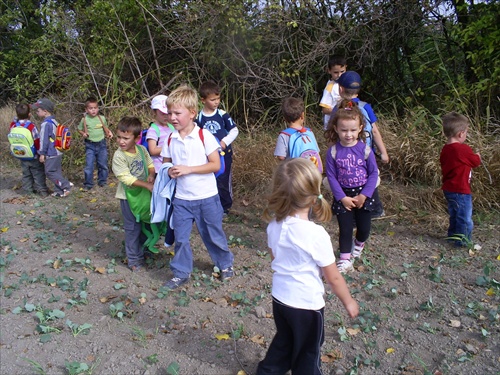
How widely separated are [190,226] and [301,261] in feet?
6.30

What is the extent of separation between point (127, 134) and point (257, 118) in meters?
5.11

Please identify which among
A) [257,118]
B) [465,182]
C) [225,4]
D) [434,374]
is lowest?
[434,374]

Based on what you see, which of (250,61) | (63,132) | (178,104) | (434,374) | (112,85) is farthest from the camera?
(112,85)

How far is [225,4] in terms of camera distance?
8.47 m

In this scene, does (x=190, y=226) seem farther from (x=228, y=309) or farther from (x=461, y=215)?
(x=461, y=215)

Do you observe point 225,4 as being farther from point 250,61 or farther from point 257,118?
point 257,118

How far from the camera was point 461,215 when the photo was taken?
5121 millimetres

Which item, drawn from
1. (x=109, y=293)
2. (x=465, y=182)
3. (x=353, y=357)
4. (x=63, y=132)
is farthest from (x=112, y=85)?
(x=353, y=357)

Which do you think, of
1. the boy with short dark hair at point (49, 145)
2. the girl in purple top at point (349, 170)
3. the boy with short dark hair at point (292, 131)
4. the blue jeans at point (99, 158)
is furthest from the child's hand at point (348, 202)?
the blue jeans at point (99, 158)

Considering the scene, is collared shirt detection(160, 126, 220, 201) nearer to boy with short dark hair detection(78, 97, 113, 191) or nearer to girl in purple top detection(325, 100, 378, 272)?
girl in purple top detection(325, 100, 378, 272)

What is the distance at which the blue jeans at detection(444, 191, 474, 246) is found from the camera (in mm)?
5074

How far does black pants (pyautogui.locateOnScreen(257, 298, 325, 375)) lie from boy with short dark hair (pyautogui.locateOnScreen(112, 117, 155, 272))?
233 cm

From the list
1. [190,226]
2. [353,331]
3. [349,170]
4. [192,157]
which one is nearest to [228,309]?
[190,226]

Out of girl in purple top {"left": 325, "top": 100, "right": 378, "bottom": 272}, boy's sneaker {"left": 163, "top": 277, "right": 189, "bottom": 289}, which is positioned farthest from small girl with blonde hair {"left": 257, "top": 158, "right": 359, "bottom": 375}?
boy's sneaker {"left": 163, "top": 277, "right": 189, "bottom": 289}
